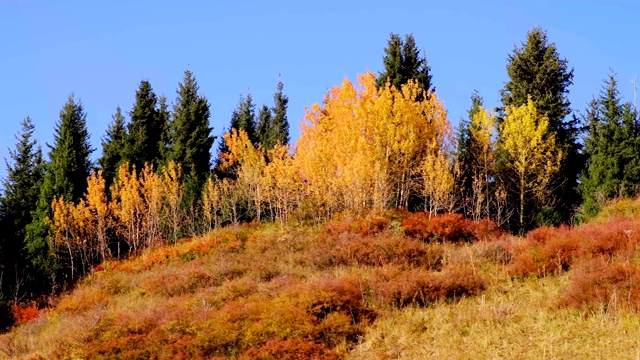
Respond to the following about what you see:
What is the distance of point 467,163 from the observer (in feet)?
110

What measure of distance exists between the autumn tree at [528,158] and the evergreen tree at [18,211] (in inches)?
951

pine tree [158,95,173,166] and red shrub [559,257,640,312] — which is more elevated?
pine tree [158,95,173,166]

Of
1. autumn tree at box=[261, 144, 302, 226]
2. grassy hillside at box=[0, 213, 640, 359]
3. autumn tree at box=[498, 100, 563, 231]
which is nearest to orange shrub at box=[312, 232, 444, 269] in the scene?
grassy hillside at box=[0, 213, 640, 359]

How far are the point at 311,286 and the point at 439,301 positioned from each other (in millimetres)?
3225

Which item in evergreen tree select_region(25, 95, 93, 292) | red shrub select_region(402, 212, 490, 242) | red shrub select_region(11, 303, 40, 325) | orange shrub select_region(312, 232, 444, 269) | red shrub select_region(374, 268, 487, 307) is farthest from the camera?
evergreen tree select_region(25, 95, 93, 292)

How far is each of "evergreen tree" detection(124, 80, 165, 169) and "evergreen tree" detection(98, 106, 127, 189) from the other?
67 centimetres

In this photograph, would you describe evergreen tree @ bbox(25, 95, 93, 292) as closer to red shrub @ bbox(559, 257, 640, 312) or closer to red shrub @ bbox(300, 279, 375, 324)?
red shrub @ bbox(300, 279, 375, 324)

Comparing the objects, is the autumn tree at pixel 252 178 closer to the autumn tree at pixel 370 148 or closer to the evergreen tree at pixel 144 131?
the autumn tree at pixel 370 148

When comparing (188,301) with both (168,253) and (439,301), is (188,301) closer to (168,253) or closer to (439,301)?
(439,301)

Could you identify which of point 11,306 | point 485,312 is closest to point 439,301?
point 485,312

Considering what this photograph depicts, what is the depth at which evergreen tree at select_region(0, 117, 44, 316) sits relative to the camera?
32.0 m

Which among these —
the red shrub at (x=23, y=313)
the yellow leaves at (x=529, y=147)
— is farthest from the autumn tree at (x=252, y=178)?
the yellow leaves at (x=529, y=147)

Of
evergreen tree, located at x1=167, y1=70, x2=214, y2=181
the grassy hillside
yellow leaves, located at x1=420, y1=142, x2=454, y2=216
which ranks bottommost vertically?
the grassy hillside

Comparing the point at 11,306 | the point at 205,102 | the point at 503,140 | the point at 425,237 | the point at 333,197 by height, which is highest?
the point at 205,102
